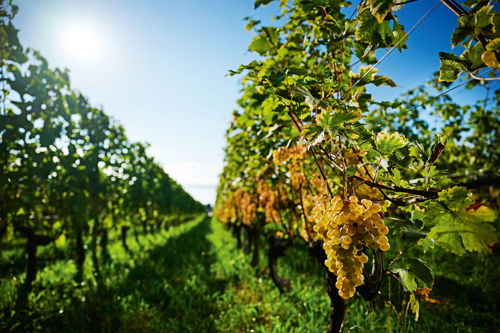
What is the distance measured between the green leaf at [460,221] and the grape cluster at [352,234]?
0.64 feet

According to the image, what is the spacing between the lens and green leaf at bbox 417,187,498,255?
0.85 m

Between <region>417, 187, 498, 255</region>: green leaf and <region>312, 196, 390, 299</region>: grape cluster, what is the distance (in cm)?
20

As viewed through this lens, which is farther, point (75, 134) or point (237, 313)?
point (75, 134)

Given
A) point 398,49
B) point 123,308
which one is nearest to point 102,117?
point 123,308

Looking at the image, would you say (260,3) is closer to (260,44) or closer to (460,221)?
(260,44)

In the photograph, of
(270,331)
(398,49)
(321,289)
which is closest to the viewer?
(398,49)

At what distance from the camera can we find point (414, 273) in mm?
1368

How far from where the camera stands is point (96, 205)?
18.4 ft

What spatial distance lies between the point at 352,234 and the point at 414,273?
28.0 inches

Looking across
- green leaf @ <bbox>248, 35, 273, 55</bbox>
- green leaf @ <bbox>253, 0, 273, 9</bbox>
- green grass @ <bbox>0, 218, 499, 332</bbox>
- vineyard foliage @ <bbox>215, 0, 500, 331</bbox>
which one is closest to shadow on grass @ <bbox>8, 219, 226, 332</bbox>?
green grass @ <bbox>0, 218, 499, 332</bbox>

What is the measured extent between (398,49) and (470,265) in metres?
6.64

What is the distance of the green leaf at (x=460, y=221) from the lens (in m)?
0.85

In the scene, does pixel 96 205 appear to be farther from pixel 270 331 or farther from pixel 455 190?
pixel 455 190

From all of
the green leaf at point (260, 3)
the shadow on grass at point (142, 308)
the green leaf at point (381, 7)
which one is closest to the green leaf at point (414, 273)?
the green leaf at point (381, 7)
